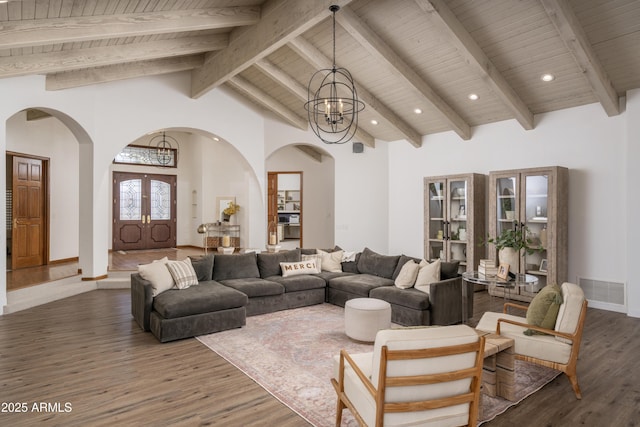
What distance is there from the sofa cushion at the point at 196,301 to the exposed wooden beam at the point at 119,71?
366 cm

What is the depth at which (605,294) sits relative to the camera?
561 cm

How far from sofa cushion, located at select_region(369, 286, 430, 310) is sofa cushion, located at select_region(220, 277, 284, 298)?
1297 millimetres

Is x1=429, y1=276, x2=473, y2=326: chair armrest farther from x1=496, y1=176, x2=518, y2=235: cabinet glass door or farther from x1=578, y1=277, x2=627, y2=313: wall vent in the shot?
x1=578, y1=277, x2=627, y2=313: wall vent

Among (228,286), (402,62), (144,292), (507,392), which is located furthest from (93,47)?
(507,392)

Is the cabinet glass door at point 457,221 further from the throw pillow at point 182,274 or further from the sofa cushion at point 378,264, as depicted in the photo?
the throw pillow at point 182,274

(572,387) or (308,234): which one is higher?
(308,234)

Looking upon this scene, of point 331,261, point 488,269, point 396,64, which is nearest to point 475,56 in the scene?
point 396,64

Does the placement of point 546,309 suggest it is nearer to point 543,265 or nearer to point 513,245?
point 513,245

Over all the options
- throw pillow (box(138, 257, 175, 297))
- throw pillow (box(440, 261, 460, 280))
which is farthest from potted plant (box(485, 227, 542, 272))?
throw pillow (box(138, 257, 175, 297))

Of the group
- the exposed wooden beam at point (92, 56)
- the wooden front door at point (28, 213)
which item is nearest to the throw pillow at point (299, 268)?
the exposed wooden beam at point (92, 56)

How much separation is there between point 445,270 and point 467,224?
2.12 metres

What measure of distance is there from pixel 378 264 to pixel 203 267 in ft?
8.49

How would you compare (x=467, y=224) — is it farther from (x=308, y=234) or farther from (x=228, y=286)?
(x=308, y=234)

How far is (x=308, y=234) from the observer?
1077 centimetres
